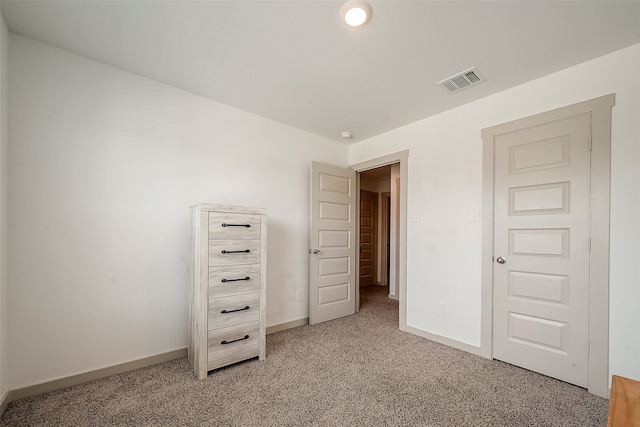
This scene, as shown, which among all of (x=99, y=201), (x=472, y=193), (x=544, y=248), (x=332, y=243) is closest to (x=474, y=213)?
(x=472, y=193)

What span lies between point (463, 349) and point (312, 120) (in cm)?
302

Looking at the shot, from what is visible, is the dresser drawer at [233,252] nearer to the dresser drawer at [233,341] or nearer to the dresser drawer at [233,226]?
the dresser drawer at [233,226]

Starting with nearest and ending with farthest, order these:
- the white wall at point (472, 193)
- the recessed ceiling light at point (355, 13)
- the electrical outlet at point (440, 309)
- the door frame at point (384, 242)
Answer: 1. the recessed ceiling light at point (355, 13)
2. the white wall at point (472, 193)
3. the electrical outlet at point (440, 309)
4. the door frame at point (384, 242)

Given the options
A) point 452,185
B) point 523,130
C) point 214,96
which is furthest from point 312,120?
point 523,130

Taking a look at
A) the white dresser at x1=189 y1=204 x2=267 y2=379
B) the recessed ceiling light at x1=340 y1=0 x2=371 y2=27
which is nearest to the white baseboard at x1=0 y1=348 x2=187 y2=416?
the white dresser at x1=189 y1=204 x2=267 y2=379

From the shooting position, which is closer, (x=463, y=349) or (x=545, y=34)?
(x=545, y=34)

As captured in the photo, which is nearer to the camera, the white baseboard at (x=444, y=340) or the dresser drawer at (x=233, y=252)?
the dresser drawer at (x=233, y=252)

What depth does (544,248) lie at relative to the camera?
2287mm

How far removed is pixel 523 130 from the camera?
96.0 inches

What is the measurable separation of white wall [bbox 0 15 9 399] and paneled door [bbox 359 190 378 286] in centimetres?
528

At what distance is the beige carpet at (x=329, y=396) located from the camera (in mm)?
1696

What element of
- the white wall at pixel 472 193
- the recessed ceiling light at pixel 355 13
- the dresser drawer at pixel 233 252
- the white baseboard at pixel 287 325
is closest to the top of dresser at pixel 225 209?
the dresser drawer at pixel 233 252

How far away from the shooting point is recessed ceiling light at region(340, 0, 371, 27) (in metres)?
1.60

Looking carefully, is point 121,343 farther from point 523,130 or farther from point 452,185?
point 523,130
